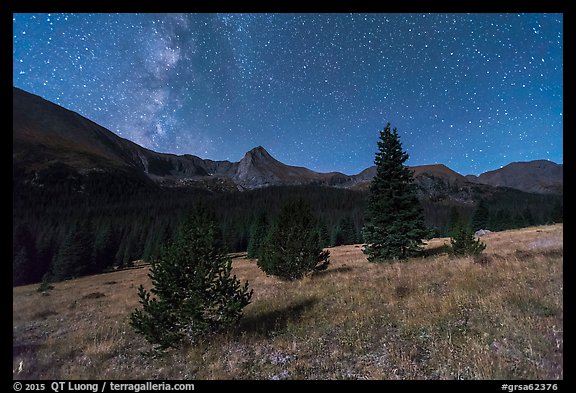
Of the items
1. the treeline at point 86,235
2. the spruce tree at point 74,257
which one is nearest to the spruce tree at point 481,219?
the treeline at point 86,235

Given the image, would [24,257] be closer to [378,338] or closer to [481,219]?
[378,338]

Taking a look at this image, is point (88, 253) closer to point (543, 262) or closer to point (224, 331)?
point (224, 331)

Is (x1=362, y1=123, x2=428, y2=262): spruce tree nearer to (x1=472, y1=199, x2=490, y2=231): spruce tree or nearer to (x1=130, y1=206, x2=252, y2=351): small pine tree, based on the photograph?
(x1=130, y1=206, x2=252, y2=351): small pine tree

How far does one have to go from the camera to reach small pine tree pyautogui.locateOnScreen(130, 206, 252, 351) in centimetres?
742

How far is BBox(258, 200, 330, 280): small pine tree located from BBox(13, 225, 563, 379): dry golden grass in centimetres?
502

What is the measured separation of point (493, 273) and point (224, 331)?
1007 cm

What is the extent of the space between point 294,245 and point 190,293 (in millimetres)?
9597

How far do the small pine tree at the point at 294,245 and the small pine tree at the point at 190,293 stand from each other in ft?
28.3

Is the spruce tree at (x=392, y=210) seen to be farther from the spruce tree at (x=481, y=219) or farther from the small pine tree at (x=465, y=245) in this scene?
the spruce tree at (x=481, y=219)

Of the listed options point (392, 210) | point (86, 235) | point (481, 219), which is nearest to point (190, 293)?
point (392, 210)

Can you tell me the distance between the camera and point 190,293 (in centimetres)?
774

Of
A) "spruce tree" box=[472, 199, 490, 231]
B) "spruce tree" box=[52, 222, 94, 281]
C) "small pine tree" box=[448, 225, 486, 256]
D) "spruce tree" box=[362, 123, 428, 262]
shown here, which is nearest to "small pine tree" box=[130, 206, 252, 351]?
"spruce tree" box=[362, 123, 428, 262]

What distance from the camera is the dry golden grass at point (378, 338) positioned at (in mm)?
4785
